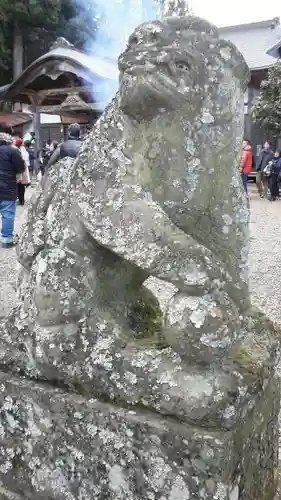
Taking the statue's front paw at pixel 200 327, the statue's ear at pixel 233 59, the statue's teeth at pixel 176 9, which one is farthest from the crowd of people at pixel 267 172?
the statue's front paw at pixel 200 327

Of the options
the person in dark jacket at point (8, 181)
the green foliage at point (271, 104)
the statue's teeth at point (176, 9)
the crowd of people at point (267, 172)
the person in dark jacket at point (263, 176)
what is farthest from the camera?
the green foliage at point (271, 104)

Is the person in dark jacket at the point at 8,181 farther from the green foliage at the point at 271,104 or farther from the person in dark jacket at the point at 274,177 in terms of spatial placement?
the green foliage at the point at 271,104

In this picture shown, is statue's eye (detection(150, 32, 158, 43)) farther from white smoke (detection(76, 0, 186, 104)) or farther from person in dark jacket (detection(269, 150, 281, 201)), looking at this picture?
white smoke (detection(76, 0, 186, 104))

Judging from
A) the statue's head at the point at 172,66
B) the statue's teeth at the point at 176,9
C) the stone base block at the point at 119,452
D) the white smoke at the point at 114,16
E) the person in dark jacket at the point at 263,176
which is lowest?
the person in dark jacket at the point at 263,176

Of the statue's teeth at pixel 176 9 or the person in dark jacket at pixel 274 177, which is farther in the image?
the person in dark jacket at pixel 274 177

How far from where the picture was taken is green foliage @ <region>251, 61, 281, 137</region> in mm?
13281

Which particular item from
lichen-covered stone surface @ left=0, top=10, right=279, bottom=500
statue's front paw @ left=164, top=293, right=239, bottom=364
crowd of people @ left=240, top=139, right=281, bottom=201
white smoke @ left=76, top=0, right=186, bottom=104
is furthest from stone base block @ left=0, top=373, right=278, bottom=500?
white smoke @ left=76, top=0, right=186, bottom=104

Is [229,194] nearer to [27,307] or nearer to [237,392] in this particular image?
[237,392]

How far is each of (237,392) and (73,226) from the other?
1.81 feet

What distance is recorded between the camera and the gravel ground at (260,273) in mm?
4391

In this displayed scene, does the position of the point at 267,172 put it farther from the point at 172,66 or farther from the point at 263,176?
the point at 172,66

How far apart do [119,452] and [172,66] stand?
0.91m

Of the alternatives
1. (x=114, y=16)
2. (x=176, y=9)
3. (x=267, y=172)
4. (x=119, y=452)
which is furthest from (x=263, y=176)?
(x=119, y=452)

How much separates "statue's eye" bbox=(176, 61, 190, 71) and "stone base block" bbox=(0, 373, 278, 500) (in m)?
0.81
